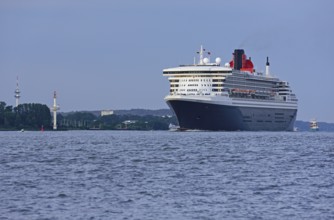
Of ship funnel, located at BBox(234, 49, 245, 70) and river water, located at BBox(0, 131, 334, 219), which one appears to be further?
ship funnel, located at BBox(234, 49, 245, 70)

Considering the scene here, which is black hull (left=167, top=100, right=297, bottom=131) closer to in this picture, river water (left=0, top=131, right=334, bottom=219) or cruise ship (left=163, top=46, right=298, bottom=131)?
cruise ship (left=163, top=46, right=298, bottom=131)

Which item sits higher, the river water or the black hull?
the black hull

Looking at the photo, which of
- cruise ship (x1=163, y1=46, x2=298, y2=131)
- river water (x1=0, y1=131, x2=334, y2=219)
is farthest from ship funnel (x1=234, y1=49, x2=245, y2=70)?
river water (x1=0, y1=131, x2=334, y2=219)

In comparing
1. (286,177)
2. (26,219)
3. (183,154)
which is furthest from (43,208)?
(183,154)

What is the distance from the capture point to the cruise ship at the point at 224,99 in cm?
15358

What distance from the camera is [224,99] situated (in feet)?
519

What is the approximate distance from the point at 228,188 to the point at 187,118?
108 meters

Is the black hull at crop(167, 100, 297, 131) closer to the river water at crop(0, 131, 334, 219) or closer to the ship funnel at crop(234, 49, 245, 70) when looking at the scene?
the ship funnel at crop(234, 49, 245, 70)

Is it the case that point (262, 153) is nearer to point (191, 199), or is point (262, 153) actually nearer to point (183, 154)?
point (183, 154)

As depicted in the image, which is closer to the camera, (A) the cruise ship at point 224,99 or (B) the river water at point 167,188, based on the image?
(B) the river water at point 167,188

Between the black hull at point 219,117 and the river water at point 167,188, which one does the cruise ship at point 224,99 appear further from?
the river water at point 167,188

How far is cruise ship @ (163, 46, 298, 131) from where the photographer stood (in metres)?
154

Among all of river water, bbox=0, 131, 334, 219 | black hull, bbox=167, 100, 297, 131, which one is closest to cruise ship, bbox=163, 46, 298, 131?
black hull, bbox=167, 100, 297, 131

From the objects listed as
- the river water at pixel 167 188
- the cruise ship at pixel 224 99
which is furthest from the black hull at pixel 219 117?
the river water at pixel 167 188
